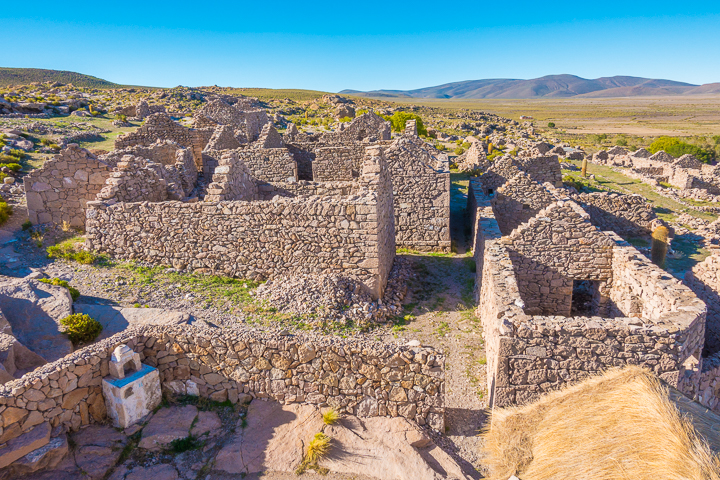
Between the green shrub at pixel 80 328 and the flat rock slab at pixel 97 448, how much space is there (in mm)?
2196

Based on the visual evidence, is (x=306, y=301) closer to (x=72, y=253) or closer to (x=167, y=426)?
(x=167, y=426)

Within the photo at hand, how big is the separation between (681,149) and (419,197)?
149 feet

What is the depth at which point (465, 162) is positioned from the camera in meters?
28.8

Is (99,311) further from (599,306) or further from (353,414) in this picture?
(599,306)

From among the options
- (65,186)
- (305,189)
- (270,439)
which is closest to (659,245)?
(305,189)

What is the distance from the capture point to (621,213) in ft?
57.6

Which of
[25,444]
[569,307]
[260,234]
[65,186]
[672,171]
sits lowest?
[569,307]

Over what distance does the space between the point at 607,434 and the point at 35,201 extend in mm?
14446

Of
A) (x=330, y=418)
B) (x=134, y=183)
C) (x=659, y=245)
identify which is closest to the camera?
(x=330, y=418)

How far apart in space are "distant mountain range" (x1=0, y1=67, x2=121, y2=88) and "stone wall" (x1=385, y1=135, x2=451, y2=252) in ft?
329

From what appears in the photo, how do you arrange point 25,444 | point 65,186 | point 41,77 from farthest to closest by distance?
point 41,77, point 65,186, point 25,444

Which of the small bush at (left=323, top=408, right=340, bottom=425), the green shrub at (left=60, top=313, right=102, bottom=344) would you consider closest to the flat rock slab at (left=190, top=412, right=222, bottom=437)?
the small bush at (left=323, top=408, right=340, bottom=425)

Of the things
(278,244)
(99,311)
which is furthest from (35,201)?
(278,244)

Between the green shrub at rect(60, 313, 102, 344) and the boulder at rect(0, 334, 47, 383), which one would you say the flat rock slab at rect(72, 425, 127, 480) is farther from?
the green shrub at rect(60, 313, 102, 344)
